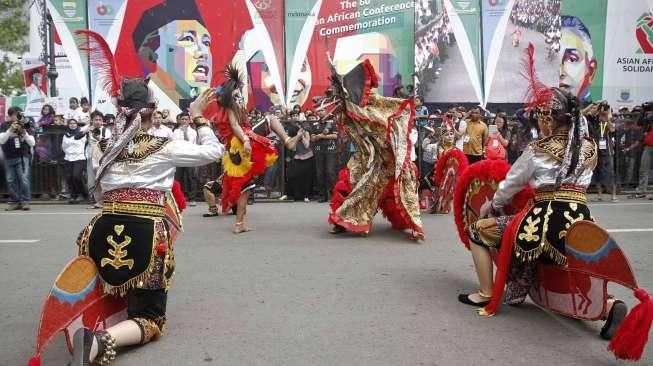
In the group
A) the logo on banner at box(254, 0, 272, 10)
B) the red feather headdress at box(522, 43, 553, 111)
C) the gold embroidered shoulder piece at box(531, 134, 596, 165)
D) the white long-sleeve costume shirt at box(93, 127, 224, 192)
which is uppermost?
the logo on banner at box(254, 0, 272, 10)

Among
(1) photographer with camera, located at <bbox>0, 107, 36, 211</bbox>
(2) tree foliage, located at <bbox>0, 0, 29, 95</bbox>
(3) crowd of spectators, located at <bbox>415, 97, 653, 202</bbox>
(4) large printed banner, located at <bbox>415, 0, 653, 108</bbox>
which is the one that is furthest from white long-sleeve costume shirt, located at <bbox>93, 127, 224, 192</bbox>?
(2) tree foliage, located at <bbox>0, 0, 29, 95</bbox>

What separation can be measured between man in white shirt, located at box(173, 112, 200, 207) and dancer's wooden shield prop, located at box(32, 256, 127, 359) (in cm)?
767

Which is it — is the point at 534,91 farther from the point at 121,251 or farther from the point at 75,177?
the point at 75,177

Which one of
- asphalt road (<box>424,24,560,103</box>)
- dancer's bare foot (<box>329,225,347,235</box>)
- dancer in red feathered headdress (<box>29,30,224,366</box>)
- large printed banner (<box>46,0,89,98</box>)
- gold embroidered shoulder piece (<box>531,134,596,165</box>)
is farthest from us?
asphalt road (<box>424,24,560,103</box>)

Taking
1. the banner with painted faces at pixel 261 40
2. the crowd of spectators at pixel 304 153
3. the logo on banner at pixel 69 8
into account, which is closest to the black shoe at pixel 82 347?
the crowd of spectators at pixel 304 153

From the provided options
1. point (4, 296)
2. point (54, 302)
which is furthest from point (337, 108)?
point (54, 302)

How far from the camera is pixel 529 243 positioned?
12.0 feet

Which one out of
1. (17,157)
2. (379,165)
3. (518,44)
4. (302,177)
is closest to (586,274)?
(379,165)

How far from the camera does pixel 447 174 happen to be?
25.6 feet

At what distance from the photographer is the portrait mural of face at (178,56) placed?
15438 millimetres

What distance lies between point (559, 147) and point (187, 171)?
8750mm

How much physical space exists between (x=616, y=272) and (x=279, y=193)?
866 cm

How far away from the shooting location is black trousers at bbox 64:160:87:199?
1087cm

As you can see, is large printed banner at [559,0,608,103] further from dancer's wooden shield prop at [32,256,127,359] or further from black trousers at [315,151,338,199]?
dancer's wooden shield prop at [32,256,127,359]
